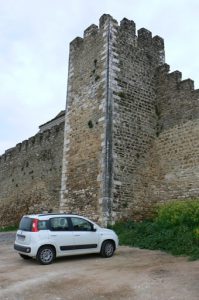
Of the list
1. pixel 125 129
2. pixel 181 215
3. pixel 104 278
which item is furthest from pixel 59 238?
pixel 125 129

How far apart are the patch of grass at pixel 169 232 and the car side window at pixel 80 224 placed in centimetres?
177

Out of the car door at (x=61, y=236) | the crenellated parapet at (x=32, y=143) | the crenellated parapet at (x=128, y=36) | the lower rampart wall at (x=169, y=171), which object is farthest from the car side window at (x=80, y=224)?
the crenellated parapet at (x=32, y=143)

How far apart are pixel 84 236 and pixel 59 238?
0.70 m

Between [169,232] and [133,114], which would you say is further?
[133,114]

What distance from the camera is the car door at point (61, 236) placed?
323 inches

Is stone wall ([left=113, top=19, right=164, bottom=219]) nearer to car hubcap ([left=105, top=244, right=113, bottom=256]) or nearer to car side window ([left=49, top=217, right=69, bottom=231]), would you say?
car hubcap ([left=105, top=244, right=113, bottom=256])

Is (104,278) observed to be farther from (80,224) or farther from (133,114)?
(133,114)

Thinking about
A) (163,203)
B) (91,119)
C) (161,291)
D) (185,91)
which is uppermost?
(185,91)

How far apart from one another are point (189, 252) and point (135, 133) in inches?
228

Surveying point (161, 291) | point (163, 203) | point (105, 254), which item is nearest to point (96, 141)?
point (163, 203)

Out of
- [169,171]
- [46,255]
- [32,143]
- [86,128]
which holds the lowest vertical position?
[46,255]

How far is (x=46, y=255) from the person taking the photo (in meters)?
8.05

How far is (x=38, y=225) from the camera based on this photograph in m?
8.23

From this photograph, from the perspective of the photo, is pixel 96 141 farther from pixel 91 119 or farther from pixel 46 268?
pixel 46 268
